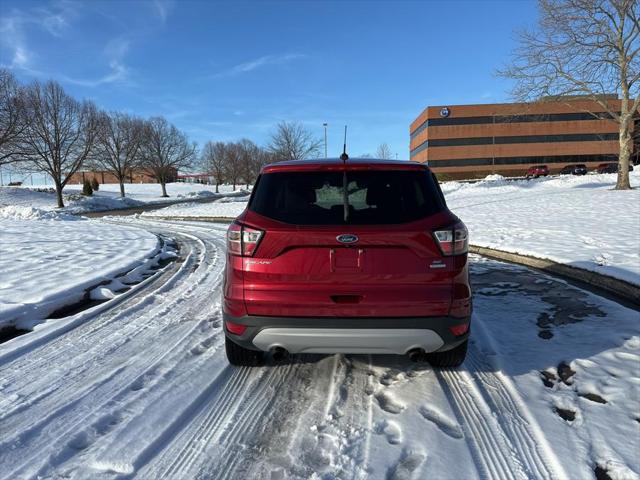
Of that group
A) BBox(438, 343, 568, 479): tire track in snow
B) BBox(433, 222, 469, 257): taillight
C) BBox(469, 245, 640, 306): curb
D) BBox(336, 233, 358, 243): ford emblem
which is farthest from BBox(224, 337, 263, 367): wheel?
BBox(469, 245, 640, 306): curb

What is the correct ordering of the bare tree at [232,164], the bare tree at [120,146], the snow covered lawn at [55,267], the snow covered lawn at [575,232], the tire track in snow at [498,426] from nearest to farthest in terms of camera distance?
the tire track in snow at [498,426] → the snow covered lawn at [55,267] → the snow covered lawn at [575,232] → the bare tree at [120,146] → the bare tree at [232,164]

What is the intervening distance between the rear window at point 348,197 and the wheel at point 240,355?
1179mm

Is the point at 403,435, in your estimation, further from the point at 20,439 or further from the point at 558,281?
the point at 558,281

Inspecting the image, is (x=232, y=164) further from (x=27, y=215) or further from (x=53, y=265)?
(x=53, y=265)

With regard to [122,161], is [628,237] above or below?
below

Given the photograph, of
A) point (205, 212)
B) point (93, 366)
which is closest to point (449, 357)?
point (93, 366)

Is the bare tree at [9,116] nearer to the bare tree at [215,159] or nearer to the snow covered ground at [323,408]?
the snow covered ground at [323,408]

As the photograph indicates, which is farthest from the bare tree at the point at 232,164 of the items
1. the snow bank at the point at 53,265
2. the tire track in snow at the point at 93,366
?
the tire track in snow at the point at 93,366

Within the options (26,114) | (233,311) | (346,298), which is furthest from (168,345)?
(26,114)

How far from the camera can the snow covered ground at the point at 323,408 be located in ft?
7.75

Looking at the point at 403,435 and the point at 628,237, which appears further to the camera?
the point at 628,237

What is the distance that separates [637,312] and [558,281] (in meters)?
1.72

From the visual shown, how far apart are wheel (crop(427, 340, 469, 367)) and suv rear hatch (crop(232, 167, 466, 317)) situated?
61cm

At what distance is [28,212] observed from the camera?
22.5 metres
